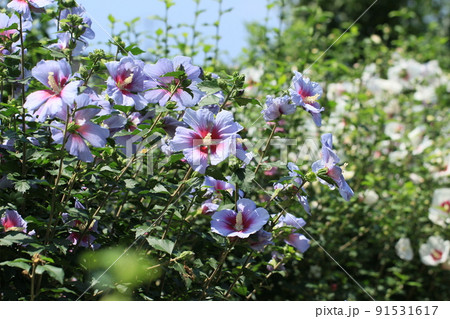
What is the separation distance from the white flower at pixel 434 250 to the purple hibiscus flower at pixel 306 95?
63.9 inches

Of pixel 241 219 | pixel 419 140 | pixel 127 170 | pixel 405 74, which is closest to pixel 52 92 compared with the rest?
pixel 127 170

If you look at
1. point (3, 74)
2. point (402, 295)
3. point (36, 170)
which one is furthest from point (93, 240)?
point (402, 295)

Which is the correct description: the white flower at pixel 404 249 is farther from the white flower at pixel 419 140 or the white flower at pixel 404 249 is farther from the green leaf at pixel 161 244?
the green leaf at pixel 161 244

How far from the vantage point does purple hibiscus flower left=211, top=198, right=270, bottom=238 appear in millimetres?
1202

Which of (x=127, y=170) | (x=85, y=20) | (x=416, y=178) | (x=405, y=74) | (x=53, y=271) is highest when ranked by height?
(x=405, y=74)

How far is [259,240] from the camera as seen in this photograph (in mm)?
1252

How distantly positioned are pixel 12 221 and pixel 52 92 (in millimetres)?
333

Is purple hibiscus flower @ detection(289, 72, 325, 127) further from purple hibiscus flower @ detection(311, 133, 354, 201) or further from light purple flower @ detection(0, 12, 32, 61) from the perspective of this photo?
light purple flower @ detection(0, 12, 32, 61)

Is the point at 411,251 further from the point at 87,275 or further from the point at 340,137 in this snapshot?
the point at 87,275

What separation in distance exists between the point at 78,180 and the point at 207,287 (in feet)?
1.50

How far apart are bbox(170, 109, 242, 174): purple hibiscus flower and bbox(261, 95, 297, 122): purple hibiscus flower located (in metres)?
0.18

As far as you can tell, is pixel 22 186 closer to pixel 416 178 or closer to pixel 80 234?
pixel 80 234

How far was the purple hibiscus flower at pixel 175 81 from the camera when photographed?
126 centimetres

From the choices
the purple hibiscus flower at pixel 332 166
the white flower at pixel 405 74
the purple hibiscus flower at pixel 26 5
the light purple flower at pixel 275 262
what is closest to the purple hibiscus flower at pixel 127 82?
the purple hibiscus flower at pixel 26 5
